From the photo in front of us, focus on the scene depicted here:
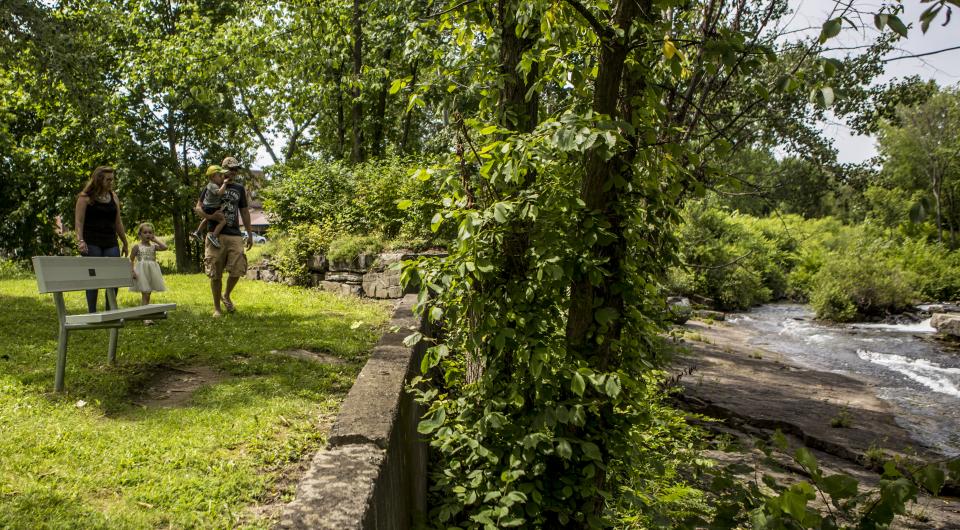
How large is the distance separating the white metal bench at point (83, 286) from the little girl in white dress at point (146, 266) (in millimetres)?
2243

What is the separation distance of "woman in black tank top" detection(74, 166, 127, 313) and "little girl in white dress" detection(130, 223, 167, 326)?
3.23 feet

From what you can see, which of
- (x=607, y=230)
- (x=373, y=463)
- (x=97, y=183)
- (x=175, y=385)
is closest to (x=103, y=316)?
(x=175, y=385)

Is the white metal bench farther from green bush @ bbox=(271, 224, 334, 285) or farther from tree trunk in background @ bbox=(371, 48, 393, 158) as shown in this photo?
tree trunk in background @ bbox=(371, 48, 393, 158)

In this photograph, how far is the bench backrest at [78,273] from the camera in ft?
15.1

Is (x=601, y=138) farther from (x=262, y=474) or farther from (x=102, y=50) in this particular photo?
(x=102, y=50)

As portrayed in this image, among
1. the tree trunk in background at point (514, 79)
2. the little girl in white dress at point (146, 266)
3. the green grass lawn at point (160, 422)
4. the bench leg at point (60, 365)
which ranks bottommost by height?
the green grass lawn at point (160, 422)

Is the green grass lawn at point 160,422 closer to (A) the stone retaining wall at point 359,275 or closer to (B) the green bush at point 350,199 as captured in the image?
(A) the stone retaining wall at point 359,275

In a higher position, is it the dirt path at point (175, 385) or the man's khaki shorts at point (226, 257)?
the man's khaki shorts at point (226, 257)

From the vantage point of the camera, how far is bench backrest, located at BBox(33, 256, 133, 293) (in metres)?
4.61

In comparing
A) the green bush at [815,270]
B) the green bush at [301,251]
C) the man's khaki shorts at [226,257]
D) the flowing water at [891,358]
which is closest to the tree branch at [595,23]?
the man's khaki shorts at [226,257]

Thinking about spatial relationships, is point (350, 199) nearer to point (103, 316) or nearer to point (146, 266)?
point (146, 266)

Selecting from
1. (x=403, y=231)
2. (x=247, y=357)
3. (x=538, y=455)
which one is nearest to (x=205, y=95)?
(x=403, y=231)

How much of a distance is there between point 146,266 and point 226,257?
3.22ft

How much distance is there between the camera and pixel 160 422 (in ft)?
13.7
